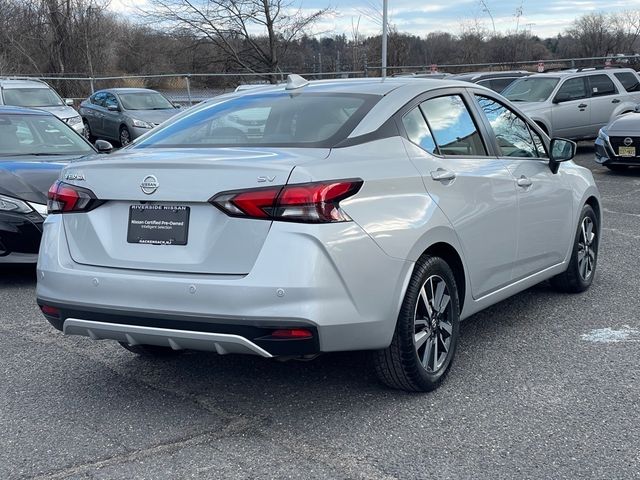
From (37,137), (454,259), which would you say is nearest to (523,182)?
(454,259)

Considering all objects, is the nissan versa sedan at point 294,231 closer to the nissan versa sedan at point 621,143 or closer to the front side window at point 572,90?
the nissan versa sedan at point 621,143

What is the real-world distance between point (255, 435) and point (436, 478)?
2.94 ft

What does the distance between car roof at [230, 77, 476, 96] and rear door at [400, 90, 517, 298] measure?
0.09 metres

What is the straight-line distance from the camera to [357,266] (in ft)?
11.7

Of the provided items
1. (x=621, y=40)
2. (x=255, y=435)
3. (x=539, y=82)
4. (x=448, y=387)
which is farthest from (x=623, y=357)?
Result: (x=621, y=40)

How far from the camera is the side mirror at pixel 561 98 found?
16391 mm

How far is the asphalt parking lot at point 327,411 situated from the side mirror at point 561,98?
11695mm

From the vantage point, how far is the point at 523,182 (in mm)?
5078

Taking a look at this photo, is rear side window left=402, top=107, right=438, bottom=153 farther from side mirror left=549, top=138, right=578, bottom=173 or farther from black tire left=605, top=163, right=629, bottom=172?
black tire left=605, top=163, right=629, bottom=172

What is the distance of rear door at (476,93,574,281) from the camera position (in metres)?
5.08

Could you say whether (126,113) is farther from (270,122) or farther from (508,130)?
(270,122)

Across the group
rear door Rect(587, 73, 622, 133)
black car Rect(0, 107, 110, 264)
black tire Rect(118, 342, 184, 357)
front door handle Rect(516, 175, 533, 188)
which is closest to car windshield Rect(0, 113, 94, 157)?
black car Rect(0, 107, 110, 264)

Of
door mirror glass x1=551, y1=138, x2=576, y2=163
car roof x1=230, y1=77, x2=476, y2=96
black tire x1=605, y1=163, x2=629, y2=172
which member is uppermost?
car roof x1=230, y1=77, x2=476, y2=96

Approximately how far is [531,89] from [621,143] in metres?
3.93
